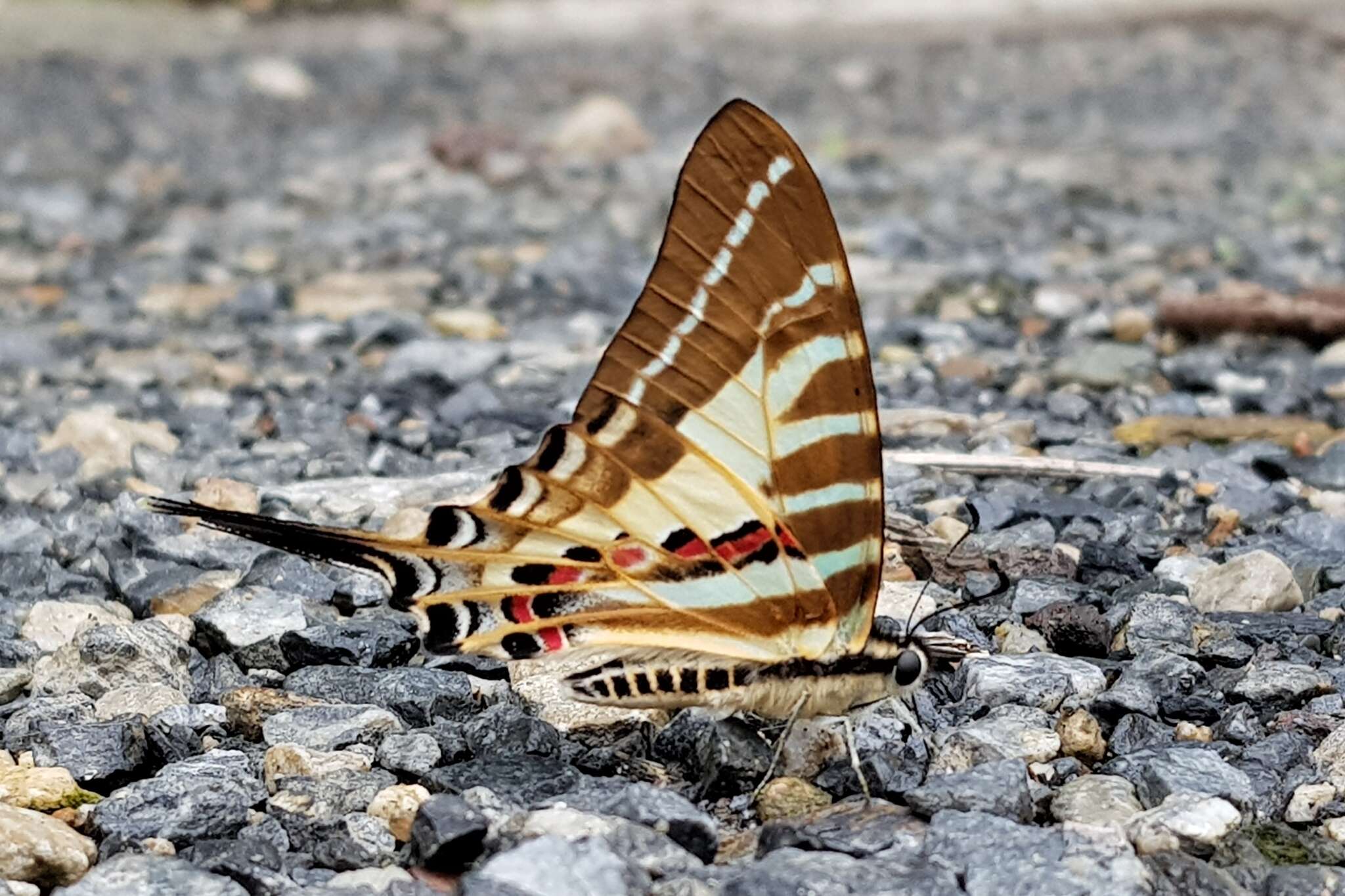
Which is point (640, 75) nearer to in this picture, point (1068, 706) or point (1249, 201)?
point (1249, 201)

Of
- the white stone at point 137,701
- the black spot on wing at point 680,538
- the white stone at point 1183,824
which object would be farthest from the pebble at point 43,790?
the white stone at point 1183,824

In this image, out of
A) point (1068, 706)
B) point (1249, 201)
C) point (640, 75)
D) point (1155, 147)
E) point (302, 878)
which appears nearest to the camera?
point (302, 878)

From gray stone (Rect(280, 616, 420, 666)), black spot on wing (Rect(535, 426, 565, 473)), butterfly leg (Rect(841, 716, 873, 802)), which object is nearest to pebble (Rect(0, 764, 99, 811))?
gray stone (Rect(280, 616, 420, 666))

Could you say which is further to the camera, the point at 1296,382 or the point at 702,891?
the point at 1296,382

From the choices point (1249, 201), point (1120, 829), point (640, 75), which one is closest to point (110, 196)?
point (640, 75)

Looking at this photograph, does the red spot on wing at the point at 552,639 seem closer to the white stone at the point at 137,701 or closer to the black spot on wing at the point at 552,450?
the black spot on wing at the point at 552,450

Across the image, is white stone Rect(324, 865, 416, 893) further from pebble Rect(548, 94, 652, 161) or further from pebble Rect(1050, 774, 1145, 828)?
pebble Rect(548, 94, 652, 161)
